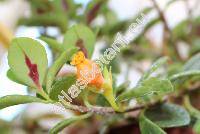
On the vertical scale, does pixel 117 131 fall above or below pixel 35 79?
below

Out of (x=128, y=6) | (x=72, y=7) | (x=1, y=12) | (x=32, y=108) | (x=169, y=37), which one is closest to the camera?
(x=72, y=7)

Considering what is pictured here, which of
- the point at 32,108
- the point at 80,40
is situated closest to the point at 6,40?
the point at 32,108

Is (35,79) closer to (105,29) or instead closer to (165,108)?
(165,108)

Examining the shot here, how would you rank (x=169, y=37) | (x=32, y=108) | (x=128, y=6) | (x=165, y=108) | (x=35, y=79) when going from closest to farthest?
(x=35, y=79) → (x=165, y=108) → (x=169, y=37) → (x=32, y=108) → (x=128, y=6)

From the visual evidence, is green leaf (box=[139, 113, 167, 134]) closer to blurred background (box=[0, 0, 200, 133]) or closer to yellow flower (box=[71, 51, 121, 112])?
yellow flower (box=[71, 51, 121, 112])

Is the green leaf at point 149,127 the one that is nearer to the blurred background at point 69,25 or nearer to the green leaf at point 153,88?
the green leaf at point 153,88

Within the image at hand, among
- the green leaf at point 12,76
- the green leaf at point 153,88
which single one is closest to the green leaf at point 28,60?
the green leaf at point 12,76
